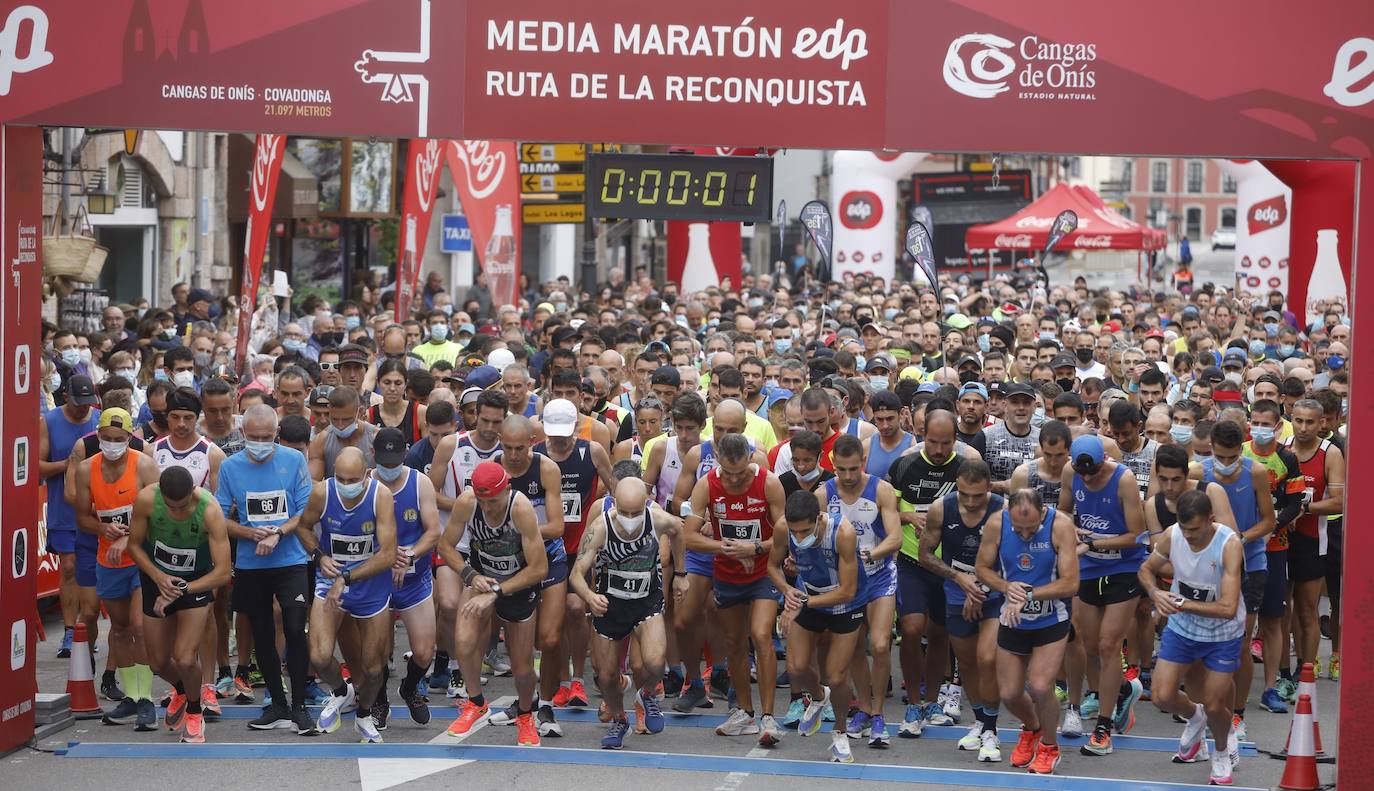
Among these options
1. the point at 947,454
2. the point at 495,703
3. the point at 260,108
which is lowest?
the point at 495,703

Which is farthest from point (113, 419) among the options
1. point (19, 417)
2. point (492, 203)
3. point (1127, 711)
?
point (492, 203)

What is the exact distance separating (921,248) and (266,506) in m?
9.39

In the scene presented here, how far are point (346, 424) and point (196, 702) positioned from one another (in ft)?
7.02

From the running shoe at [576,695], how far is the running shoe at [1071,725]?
2.87 meters

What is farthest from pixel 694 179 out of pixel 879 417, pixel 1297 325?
pixel 1297 325

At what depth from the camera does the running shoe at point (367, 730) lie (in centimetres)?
1021

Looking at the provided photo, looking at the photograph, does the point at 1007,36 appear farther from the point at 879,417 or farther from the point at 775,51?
the point at 879,417

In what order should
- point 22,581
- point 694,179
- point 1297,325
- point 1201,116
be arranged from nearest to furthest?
point 1201,116
point 22,581
point 694,179
point 1297,325

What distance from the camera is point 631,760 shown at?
9.96 metres

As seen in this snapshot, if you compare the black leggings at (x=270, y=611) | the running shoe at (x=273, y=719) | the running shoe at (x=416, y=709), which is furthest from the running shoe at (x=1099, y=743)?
Result: the running shoe at (x=273, y=719)

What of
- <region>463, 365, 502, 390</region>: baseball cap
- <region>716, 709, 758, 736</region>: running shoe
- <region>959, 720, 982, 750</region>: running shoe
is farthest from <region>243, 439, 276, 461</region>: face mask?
<region>959, 720, 982, 750</region>: running shoe

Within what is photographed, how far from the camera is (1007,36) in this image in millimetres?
9609

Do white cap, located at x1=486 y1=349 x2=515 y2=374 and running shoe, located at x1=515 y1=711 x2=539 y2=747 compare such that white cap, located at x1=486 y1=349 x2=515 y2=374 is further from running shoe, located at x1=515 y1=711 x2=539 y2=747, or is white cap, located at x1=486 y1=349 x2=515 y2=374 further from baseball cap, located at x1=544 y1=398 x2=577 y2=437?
running shoe, located at x1=515 y1=711 x2=539 y2=747

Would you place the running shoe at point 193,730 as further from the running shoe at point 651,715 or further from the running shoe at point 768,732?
the running shoe at point 768,732
